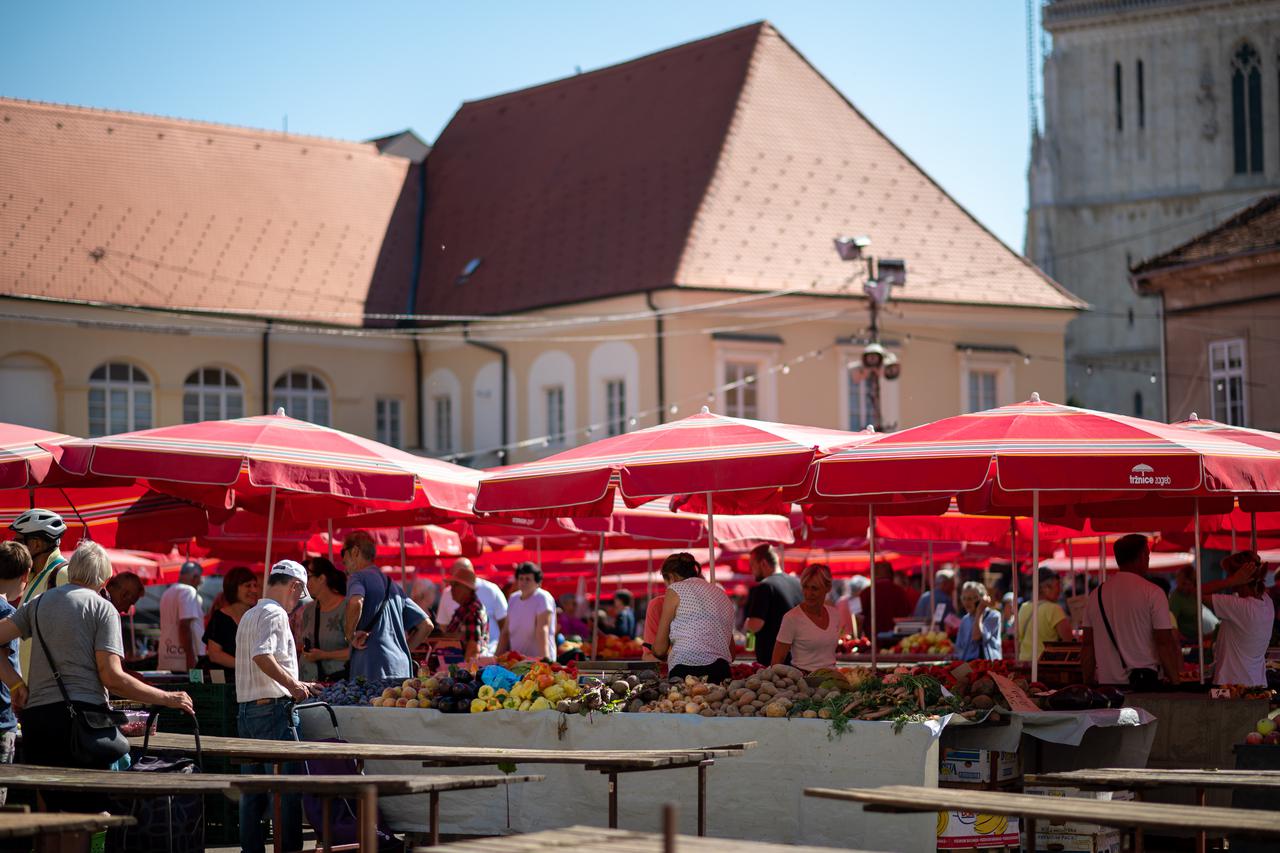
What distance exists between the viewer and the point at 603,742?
11.5 meters

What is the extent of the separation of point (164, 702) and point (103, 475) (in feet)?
13.5

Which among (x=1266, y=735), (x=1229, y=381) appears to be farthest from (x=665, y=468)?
(x=1229, y=381)

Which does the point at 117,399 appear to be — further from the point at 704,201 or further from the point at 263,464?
the point at 263,464

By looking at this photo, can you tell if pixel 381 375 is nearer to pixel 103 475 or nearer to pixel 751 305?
pixel 751 305

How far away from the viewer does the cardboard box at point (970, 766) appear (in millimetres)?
11109

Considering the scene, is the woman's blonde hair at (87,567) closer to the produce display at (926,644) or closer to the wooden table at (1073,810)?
the wooden table at (1073,810)

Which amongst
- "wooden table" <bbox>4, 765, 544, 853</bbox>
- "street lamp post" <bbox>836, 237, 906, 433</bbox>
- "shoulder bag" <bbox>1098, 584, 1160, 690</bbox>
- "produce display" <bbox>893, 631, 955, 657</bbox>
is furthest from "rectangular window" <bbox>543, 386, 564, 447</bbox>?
"wooden table" <bbox>4, 765, 544, 853</bbox>

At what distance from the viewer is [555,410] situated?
139 ft

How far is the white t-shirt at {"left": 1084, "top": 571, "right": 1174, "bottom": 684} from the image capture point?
13.1 meters

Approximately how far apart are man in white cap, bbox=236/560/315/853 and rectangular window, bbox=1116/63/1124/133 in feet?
273

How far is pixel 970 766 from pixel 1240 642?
3413 mm

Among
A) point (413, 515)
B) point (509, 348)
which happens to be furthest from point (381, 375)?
point (413, 515)

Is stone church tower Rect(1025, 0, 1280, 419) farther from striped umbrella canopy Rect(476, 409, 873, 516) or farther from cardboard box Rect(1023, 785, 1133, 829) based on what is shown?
cardboard box Rect(1023, 785, 1133, 829)

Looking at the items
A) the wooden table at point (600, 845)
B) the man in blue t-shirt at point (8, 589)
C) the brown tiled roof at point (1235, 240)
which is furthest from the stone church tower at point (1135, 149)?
the wooden table at point (600, 845)
